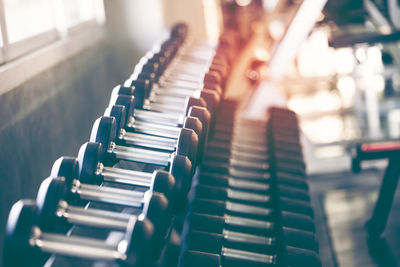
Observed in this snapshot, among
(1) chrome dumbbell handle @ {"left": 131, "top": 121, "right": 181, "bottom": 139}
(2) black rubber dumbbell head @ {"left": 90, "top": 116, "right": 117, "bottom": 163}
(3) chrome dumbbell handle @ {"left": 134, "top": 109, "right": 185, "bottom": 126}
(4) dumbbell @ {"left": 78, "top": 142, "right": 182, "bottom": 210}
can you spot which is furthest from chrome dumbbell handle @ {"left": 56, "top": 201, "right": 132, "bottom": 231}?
(3) chrome dumbbell handle @ {"left": 134, "top": 109, "right": 185, "bottom": 126}

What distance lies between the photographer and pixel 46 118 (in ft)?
6.58

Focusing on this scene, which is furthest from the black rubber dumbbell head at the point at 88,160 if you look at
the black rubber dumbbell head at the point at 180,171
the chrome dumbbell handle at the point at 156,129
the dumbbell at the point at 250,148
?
the dumbbell at the point at 250,148

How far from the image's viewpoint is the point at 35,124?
1.89 meters

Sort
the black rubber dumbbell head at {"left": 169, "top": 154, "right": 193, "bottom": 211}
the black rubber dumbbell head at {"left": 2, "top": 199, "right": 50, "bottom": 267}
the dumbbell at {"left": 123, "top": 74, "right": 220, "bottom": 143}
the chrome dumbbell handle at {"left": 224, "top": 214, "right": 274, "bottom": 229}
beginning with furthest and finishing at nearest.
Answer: the chrome dumbbell handle at {"left": 224, "top": 214, "right": 274, "bottom": 229} → the dumbbell at {"left": 123, "top": 74, "right": 220, "bottom": 143} → the black rubber dumbbell head at {"left": 169, "top": 154, "right": 193, "bottom": 211} → the black rubber dumbbell head at {"left": 2, "top": 199, "right": 50, "bottom": 267}

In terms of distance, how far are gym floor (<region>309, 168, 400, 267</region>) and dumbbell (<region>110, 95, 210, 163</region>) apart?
100cm

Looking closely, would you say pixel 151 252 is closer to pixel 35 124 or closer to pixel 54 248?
pixel 54 248

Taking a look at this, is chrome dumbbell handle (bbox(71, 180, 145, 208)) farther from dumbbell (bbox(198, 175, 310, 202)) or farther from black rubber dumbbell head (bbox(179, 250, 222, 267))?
dumbbell (bbox(198, 175, 310, 202))

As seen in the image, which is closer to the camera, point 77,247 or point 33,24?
point 77,247

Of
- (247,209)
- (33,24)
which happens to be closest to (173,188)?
(247,209)

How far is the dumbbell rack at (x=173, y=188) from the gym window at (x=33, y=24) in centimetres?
51

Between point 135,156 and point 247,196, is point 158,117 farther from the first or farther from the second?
point 247,196

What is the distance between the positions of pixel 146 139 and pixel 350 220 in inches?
55.0

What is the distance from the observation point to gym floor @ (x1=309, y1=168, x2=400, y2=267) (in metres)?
2.10

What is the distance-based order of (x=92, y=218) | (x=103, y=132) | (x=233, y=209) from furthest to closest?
(x=233, y=209)
(x=103, y=132)
(x=92, y=218)
